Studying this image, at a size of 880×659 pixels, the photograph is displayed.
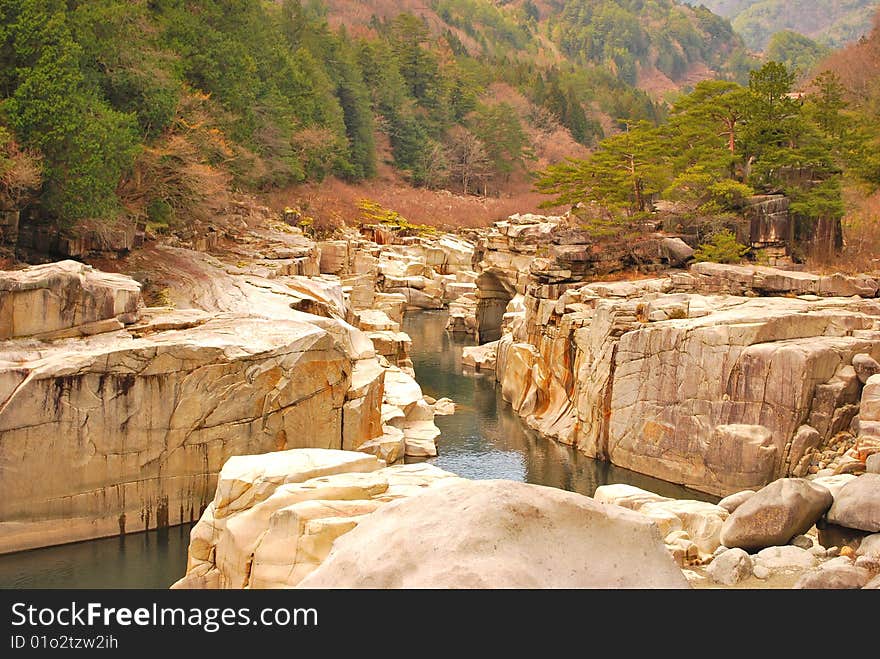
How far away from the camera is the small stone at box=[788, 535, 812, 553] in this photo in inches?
431

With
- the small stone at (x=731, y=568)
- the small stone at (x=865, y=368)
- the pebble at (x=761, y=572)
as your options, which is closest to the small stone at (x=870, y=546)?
the pebble at (x=761, y=572)

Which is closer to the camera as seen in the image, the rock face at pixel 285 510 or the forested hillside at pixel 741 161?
the rock face at pixel 285 510

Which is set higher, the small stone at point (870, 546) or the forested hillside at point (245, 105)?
the forested hillside at point (245, 105)

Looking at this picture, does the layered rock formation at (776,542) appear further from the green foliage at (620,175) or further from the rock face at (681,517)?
the green foliage at (620,175)

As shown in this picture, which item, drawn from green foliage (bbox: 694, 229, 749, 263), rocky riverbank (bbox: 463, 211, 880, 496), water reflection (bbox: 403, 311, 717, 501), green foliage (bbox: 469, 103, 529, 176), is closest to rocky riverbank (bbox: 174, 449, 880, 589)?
rocky riverbank (bbox: 463, 211, 880, 496)

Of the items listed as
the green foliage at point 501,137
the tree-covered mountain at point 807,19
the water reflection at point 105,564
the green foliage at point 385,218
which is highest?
the tree-covered mountain at point 807,19

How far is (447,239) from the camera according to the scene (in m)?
57.7

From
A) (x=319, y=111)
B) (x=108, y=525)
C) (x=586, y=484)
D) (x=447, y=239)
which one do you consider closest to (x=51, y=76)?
(x=108, y=525)

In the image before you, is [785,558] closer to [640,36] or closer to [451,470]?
[451,470]

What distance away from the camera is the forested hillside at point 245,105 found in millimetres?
21922

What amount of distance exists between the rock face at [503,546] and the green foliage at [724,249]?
2319 centimetres

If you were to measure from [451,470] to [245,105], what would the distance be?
21.0 metres

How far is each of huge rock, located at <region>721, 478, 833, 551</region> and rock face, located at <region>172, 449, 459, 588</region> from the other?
423 cm
